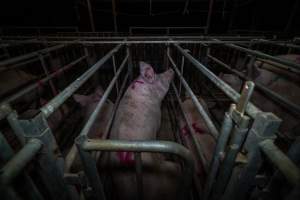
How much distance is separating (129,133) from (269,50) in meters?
4.06

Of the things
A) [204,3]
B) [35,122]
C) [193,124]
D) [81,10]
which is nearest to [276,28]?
[204,3]

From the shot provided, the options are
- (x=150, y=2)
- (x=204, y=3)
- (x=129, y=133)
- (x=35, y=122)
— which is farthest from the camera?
(x=204, y=3)

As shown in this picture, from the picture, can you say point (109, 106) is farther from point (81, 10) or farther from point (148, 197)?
point (81, 10)

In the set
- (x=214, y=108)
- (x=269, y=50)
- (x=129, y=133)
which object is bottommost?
(x=214, y=108)

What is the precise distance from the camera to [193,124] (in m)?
2.11

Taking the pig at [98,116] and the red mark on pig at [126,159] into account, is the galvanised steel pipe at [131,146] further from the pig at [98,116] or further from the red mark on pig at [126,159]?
the pig at [98,116]

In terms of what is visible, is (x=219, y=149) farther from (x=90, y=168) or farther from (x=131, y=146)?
(x=90, y=168)

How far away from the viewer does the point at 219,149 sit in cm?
90

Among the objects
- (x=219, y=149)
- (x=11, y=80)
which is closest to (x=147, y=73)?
(x=219, y=149)

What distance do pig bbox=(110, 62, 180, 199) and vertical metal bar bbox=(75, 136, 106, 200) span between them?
43cm

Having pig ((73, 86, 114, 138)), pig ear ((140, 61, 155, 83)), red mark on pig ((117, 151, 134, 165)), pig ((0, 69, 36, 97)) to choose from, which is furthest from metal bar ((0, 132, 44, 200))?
pig ((0, 69, 36, 97))

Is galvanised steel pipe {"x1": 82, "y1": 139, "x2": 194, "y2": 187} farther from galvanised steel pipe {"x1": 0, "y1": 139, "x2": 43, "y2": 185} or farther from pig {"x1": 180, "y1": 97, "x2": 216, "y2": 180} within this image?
pig {"x1": 180, "y1": 97, "x2": 216, "y2": 180}

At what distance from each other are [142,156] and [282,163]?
112 cm

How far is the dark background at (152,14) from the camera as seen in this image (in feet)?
23.1
